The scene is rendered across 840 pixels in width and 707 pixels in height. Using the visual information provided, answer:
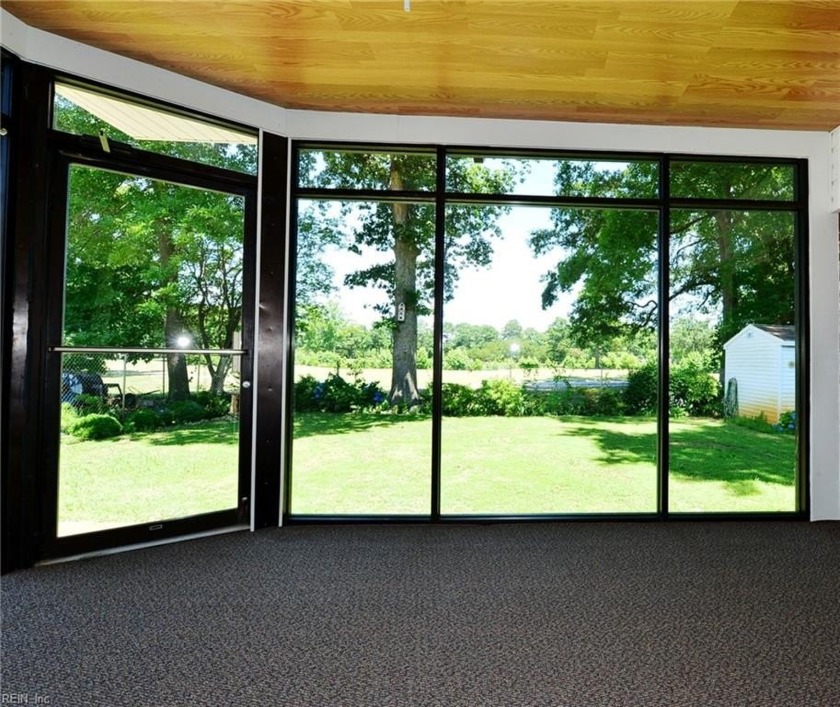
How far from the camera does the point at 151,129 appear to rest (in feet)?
11.0

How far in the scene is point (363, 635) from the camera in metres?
2.23

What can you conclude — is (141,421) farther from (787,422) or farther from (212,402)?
(787,422)

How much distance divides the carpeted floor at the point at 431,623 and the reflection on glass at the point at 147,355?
1.26 ft

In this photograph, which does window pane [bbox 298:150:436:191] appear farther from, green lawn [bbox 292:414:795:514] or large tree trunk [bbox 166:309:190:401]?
green lawn [bbox 292:414:795:514]

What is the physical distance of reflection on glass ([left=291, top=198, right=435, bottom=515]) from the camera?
3.89m

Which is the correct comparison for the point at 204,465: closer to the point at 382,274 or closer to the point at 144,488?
the point at 144,488

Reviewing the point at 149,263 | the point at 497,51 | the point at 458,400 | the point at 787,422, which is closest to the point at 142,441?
the point at 149,263

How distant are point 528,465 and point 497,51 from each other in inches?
106

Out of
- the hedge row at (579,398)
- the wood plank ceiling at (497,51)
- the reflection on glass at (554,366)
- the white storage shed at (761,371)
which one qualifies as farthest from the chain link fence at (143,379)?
the white storage shed at (761,371)

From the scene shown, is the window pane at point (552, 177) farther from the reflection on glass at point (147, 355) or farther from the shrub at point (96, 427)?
the shrub at point (96, 427)

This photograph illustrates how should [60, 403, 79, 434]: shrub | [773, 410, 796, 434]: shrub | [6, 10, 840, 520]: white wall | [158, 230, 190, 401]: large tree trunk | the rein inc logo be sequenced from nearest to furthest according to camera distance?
the rein inc logo, [60, 403, 79, 434]: shrub, [158, 230, 190, 401]: large tree trunk, [6, 10, 840, 520]: white wall, [773, 410, 796, 434]: shrub

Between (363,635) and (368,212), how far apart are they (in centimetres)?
272

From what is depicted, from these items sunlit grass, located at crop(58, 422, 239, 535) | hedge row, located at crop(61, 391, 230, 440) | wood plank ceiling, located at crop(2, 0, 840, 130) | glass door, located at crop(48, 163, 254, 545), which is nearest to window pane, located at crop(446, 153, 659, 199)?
wood plank ceiling, located at crop(2, 0, 840, 130)

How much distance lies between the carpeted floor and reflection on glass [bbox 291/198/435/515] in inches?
21.3
